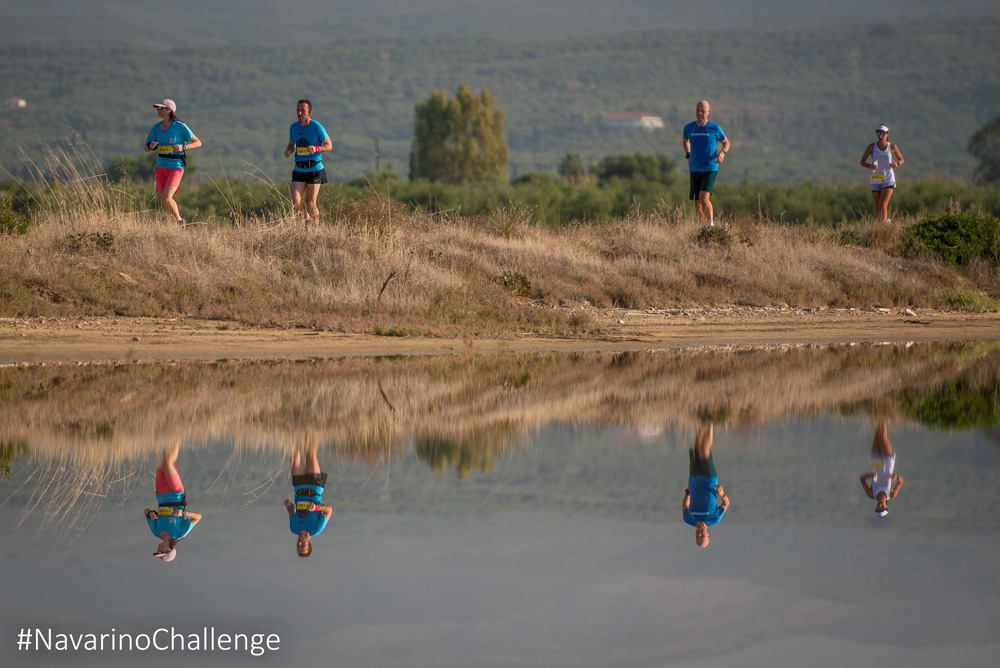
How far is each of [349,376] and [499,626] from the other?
634 centimetres

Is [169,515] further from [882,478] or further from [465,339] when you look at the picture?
[465,339]

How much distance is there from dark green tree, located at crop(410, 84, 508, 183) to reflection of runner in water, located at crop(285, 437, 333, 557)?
7688 centimetres

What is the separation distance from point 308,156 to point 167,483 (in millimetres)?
10091

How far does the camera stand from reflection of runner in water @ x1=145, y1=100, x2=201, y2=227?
16.0m

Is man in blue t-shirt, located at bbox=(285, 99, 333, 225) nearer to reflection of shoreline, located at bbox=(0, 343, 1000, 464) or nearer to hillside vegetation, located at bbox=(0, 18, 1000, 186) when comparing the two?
reflection of shoreline, located at bbox=(0, 343, 1000, 464)

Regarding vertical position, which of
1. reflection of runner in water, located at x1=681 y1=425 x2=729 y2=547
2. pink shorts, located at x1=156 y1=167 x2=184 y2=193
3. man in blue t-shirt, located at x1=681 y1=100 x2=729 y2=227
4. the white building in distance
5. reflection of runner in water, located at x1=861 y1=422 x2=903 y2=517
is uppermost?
the white building in distance

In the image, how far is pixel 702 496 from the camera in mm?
6953

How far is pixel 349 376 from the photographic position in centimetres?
1116

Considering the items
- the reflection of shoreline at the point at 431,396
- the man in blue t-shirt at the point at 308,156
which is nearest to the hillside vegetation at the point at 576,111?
the man in blue t-shirt at the point at 308,156

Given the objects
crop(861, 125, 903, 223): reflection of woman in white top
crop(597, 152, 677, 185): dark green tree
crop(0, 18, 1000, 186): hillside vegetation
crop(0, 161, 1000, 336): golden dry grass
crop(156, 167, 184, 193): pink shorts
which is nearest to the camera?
crop(0, 161, 1000, 336): golden dry grass

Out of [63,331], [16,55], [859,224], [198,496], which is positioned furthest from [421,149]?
[16,55]

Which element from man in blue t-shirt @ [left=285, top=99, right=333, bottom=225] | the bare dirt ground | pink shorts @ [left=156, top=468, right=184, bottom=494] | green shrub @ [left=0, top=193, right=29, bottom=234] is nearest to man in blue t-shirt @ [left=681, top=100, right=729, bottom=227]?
the bare dirt ground

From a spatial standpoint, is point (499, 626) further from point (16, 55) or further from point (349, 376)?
point (16, 55)

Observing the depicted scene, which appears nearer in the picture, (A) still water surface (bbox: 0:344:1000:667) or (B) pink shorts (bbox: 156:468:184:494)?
(A) still water surface (bbox: 0:344:1000:667)
